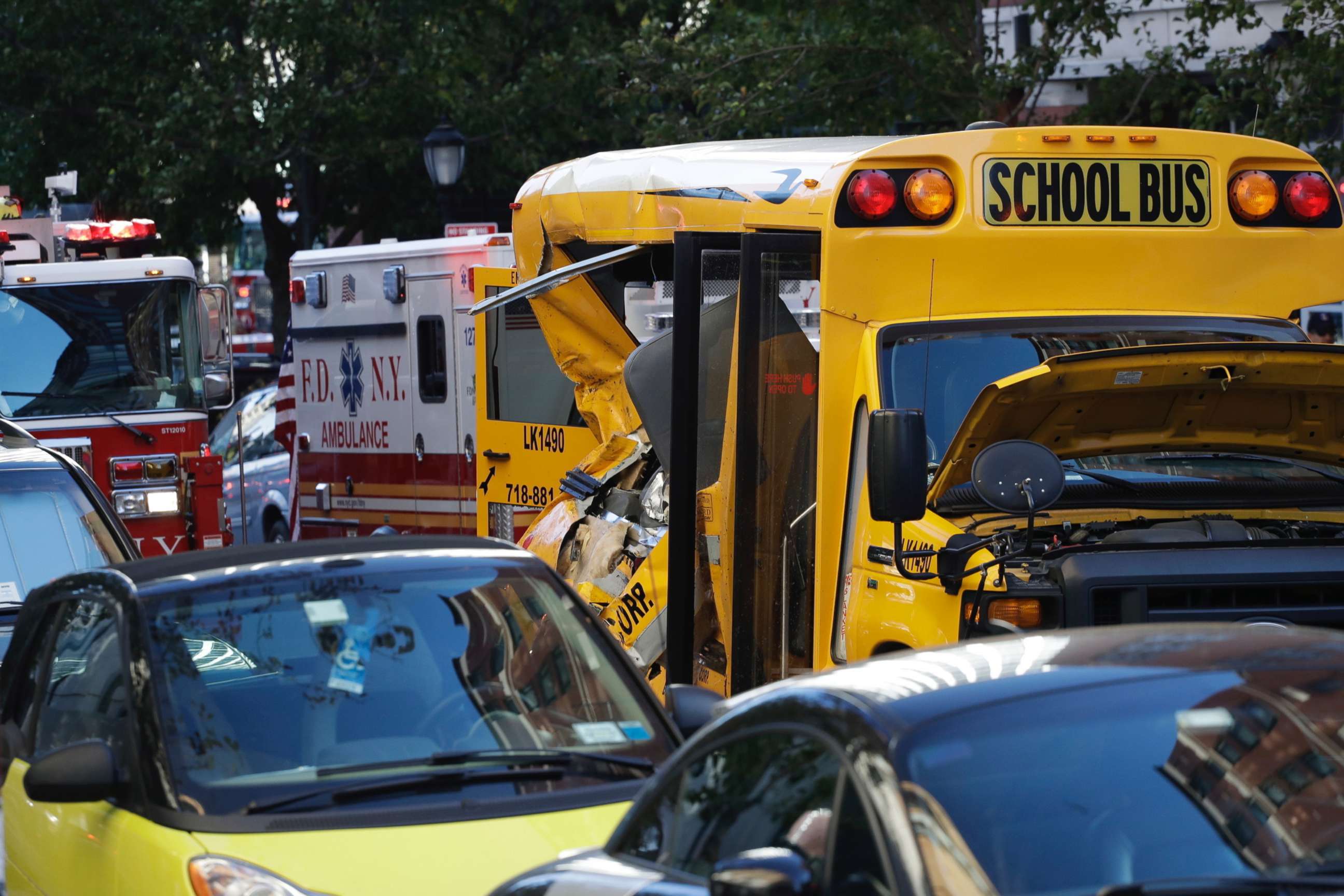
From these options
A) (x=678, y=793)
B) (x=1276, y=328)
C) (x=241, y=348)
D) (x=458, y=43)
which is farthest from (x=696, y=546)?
(x=241, y=348)

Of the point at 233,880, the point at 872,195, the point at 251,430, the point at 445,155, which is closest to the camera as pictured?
the point at 233,880

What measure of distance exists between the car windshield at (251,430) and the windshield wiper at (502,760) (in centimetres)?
1381

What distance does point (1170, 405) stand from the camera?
6395 mm

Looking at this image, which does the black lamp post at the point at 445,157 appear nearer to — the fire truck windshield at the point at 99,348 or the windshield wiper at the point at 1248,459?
the fire truck windshield at the point at 99,348

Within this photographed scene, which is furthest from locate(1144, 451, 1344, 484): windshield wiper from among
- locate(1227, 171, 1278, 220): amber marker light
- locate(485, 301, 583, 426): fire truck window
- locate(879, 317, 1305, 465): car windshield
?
locate(485, 301, 583, 426): fire truck window

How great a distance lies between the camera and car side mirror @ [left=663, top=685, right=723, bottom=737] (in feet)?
16.4

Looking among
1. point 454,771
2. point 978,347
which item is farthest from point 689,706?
point 978,347

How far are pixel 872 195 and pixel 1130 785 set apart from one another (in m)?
4.19

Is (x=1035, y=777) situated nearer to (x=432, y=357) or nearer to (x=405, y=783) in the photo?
(x=405, y=783)

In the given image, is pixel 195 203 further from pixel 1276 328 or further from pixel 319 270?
pixel 1276 328

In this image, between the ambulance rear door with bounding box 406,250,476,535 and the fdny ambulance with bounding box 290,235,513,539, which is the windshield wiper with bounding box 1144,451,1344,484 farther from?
the ambulance rear door with bounding box 406,250,476,535

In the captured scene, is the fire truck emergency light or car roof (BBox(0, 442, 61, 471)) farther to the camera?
the fire truck emergency light

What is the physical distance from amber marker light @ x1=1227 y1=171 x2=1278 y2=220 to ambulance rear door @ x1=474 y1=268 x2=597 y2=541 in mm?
4186

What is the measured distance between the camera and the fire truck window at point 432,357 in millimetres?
13523
